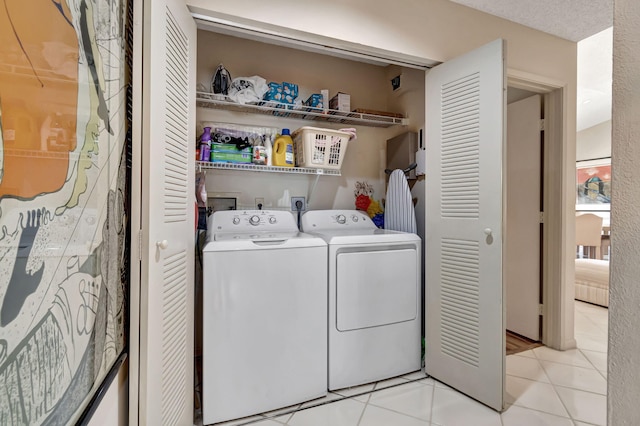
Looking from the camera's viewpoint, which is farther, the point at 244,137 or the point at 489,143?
the point at 244,137

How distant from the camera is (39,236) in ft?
1.63

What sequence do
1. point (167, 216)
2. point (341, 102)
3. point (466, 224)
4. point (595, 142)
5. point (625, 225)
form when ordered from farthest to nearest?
point (595, 142)
point (341, 102)
point (466, 224)
point (167, 216)
point (625, 225)

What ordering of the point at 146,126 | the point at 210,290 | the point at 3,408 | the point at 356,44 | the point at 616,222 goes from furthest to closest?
1. the point at 356,44
2. the point at 210,290
3. the point at 146,126
4. the point at 616,222
5. the point at 3,408

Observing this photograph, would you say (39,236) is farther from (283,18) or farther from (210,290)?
(283,18)

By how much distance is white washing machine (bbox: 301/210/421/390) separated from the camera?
1.87 m

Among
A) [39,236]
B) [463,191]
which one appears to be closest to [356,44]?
[463,191]

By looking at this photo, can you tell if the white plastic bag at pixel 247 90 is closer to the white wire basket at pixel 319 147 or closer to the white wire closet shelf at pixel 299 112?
the white wire closet shelf at pixel 299 112

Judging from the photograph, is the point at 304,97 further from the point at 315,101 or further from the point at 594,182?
the point at 594,182

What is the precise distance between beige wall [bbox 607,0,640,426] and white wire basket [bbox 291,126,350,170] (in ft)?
5.51

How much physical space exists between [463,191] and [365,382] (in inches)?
53.8

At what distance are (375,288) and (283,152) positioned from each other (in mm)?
1174

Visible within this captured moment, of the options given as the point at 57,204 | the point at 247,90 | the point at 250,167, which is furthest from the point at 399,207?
the point at 57,204

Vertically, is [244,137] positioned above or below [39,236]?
above

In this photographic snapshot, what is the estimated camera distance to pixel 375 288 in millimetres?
1960
